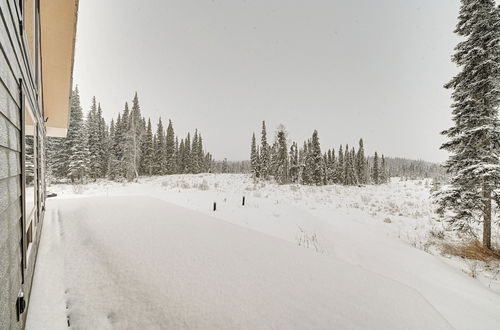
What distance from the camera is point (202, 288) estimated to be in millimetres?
2727

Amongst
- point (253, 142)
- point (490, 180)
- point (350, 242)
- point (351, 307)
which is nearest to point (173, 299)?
point (351, 307)

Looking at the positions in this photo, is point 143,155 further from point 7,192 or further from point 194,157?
point 7,192

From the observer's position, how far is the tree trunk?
262 inches

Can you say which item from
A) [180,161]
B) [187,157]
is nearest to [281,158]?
[187,157]

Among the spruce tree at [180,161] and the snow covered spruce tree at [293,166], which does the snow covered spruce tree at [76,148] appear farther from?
the snow covered spruce tree at [293,166]

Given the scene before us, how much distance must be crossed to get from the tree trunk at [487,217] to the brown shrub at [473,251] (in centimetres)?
24

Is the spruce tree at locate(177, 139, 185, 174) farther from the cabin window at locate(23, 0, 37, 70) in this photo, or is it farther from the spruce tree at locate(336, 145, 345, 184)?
the cabin window at locate(23, 0, 37, 70)

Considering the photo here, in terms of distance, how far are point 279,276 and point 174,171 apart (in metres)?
51.0

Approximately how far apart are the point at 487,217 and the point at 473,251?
1412mm

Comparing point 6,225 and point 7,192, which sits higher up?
point 7,192

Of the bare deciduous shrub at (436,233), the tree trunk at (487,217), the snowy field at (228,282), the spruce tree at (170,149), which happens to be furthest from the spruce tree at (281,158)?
the snowy field at (228,282)

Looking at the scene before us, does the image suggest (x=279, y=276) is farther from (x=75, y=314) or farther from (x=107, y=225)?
(x=107, y=225)

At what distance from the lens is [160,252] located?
12.3 feet

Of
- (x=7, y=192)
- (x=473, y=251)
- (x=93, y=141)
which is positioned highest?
(x=93, y=141)
